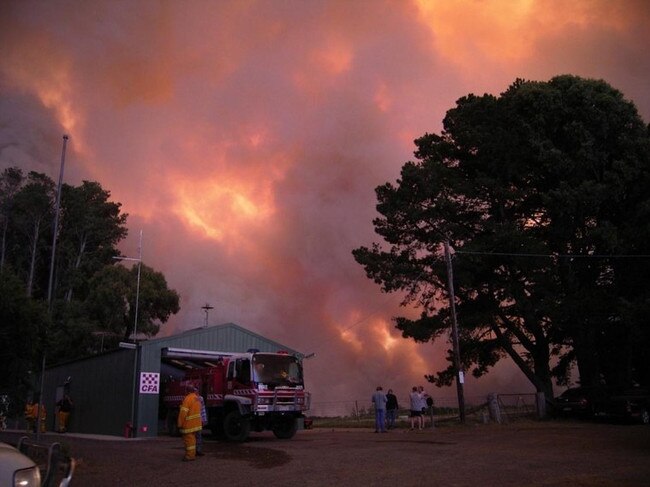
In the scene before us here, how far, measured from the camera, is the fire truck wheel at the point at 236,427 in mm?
20281

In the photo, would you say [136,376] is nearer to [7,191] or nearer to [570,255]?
[570,255]

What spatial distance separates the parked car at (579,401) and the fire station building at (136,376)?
525 inches

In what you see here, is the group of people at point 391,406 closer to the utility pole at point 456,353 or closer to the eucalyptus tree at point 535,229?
the utility pole at point 456,353

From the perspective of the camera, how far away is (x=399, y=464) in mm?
12344

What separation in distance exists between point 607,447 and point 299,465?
7.97 metres

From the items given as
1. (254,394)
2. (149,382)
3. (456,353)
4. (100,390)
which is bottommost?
(254,394)

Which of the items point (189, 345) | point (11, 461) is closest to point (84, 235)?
point (189, 345)

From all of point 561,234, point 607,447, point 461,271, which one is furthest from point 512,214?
point 607,447

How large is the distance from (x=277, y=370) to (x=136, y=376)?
751 cm

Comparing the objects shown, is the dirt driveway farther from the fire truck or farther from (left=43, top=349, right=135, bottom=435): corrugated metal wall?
(left=43, top=349, right=135, bottom=435): corrugated metal wall

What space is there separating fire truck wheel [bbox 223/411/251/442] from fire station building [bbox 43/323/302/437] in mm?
3663

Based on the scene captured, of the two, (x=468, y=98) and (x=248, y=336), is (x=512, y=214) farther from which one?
(x=248, y=336)

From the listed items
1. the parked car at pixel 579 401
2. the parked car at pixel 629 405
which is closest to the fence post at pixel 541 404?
the parked car at pixel 579 401

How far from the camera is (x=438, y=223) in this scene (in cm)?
3344
